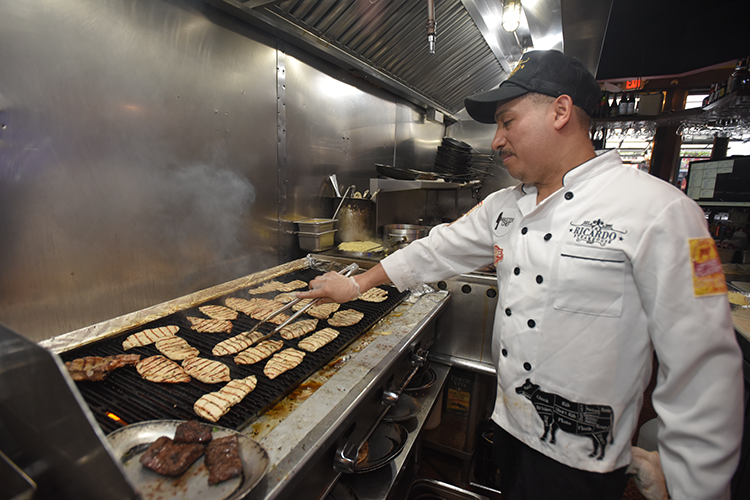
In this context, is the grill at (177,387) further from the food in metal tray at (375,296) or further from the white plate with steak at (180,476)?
the food in metal tray at (375,296)

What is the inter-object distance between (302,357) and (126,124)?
1706 mm

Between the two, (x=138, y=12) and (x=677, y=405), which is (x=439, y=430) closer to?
(x=677, y=405)

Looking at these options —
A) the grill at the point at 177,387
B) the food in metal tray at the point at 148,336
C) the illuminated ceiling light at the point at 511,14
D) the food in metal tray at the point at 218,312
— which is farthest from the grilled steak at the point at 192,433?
the illuminated ceiling light at the point at 511,14

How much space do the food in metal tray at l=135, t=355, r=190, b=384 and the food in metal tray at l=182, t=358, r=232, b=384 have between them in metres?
0.03

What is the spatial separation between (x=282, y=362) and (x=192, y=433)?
1.84 ft

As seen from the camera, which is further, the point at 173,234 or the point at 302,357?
the point at 173,234

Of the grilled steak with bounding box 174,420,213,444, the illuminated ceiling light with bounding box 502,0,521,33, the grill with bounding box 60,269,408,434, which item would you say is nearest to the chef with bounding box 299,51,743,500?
the grill with bounding box 60,269,408,434

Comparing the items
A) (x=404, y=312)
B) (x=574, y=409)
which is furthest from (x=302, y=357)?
(x=574, y=409)

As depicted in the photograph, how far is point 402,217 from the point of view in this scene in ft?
16.1

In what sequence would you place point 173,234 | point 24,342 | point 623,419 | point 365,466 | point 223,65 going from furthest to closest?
1. point 223,65
2. point 173,234
3. point 365,466
4. point 623,419
5. point 24,342

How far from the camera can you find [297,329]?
2.01 meters

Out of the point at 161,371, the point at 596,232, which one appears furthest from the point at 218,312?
the point at 596,232

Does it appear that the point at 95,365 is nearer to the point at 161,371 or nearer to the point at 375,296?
the point at 161,371

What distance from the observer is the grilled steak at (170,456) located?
1.01 metres
